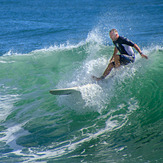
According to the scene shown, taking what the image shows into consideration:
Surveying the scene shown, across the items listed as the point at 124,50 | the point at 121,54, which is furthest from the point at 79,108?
the point at 124,50

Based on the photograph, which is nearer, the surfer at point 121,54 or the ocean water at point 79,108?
the ocean water at point 79,108

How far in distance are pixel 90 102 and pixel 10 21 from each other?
1542 centimetres

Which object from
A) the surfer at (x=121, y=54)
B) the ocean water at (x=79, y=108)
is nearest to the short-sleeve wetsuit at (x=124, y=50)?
the surfer at (x=121, y=54)

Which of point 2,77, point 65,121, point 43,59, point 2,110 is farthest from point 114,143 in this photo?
point 43,59

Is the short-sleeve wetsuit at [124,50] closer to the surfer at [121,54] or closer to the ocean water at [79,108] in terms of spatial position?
the surfer at [121,54]

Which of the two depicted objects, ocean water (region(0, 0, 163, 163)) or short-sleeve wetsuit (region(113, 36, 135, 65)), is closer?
ocean water (region(0, 0, 163, 163))

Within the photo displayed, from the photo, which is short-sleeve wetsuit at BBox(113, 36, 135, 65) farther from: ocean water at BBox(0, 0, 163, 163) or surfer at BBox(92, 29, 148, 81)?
ocean water at BBox(0, 0, 163, 163)

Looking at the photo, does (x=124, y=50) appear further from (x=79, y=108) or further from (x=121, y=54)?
(x=79, y=108)

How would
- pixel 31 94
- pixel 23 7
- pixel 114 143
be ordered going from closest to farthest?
pixel 114 143
pixel 31 94
pixel 23 7

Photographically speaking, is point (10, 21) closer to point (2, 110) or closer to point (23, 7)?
point (23, 7)

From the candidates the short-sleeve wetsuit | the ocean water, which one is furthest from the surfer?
the ocean water

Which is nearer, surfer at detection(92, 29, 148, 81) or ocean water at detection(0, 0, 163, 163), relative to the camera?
ocean water at detection(0, 0, 163, 163)

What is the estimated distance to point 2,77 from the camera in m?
8.73

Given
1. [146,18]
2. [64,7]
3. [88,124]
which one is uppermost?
[64,7]
